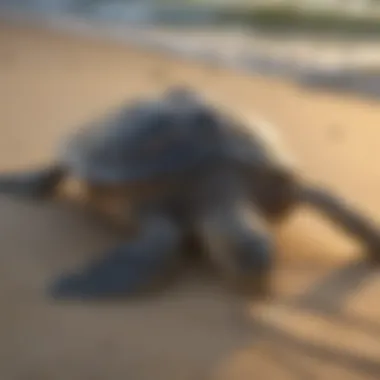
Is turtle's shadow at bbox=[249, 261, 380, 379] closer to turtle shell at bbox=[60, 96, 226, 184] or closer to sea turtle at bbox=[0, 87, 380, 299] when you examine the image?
sea turtle at bbox=[0, 87, 380, 299]

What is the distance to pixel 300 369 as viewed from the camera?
1.78 metres

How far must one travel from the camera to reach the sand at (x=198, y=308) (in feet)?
5.79

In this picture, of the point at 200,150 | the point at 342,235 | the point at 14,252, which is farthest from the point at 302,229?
the point at 14,252

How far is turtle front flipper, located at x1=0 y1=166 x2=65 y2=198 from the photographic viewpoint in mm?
2697

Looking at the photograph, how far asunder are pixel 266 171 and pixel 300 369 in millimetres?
711

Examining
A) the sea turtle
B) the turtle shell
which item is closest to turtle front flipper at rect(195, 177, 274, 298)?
the sea turtle

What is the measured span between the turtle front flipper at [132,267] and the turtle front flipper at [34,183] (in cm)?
46

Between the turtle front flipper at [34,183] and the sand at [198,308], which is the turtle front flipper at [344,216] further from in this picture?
the turtle front flipper at [34,183]

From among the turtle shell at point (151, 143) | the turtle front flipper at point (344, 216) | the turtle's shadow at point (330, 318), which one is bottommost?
the turtle's shadow at point (330, 318)

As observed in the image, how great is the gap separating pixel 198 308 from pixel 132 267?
0.66ft

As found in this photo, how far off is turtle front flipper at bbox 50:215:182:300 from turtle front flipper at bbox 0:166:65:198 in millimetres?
460

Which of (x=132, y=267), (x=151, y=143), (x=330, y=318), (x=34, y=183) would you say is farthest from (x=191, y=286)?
(x=34, y=183)

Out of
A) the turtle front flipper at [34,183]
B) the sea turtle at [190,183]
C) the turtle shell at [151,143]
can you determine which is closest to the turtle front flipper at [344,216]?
the sea turtle at [190,183]

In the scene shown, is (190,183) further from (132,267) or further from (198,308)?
(198,308)
